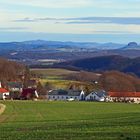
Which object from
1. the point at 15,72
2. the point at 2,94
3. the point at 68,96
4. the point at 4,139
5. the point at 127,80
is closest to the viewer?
the point at 4,139

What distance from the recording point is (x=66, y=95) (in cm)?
13250

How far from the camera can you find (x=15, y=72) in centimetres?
15238

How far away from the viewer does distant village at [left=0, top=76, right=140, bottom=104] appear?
367ft

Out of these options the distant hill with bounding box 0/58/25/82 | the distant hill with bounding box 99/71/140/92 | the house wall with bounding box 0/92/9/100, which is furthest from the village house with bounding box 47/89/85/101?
the house wall with bounding box 0/92/9/100

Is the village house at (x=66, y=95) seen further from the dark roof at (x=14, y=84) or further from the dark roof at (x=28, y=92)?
the dark roof at (x=28, y=92)

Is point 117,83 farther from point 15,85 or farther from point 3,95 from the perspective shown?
point 3,95

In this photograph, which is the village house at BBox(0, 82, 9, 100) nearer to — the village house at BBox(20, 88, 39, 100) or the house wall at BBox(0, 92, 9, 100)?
the house wall at BBox(0, 92, 9, 100)

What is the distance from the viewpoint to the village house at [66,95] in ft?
416

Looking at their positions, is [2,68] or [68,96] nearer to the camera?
[68,96]

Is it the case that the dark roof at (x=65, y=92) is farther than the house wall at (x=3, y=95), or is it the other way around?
the dark roof at (x=65, y=92)

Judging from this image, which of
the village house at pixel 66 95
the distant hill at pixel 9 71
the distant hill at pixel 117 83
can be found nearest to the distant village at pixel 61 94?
the village house at pixel 66 95

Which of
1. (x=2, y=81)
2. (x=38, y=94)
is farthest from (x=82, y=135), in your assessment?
(x=2, y=81)

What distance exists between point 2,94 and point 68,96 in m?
25.9

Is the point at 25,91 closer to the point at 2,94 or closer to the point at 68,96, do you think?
the point at 2,94
